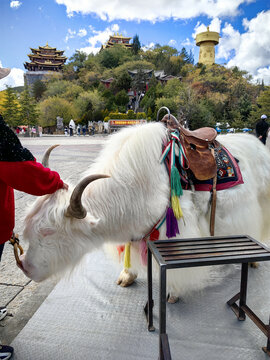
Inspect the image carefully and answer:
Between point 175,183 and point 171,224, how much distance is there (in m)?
0.28

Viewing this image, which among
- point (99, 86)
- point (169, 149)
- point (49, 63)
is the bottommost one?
point (169, 149)

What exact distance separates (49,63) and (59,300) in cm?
6535

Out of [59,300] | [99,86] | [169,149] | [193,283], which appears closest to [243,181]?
[169,149]

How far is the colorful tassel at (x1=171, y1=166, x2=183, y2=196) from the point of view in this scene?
5.66 ft

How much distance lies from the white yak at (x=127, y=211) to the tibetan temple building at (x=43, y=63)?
63.0m

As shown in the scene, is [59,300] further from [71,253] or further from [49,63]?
[49,63]

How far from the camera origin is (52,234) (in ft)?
4.60

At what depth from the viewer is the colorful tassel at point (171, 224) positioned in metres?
1.71

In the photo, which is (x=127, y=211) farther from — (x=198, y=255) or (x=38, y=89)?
(x=38, y=89)

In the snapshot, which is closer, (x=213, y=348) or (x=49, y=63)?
(x=213, y=348)

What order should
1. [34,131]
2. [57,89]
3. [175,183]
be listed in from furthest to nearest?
[57,89] → [34,131] → [175,183]

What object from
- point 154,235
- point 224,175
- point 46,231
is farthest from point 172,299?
point 46,231

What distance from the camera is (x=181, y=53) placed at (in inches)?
2411

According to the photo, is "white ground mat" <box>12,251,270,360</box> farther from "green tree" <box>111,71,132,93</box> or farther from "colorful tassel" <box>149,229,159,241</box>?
"green tree" <box>111,71,132,93</box>
